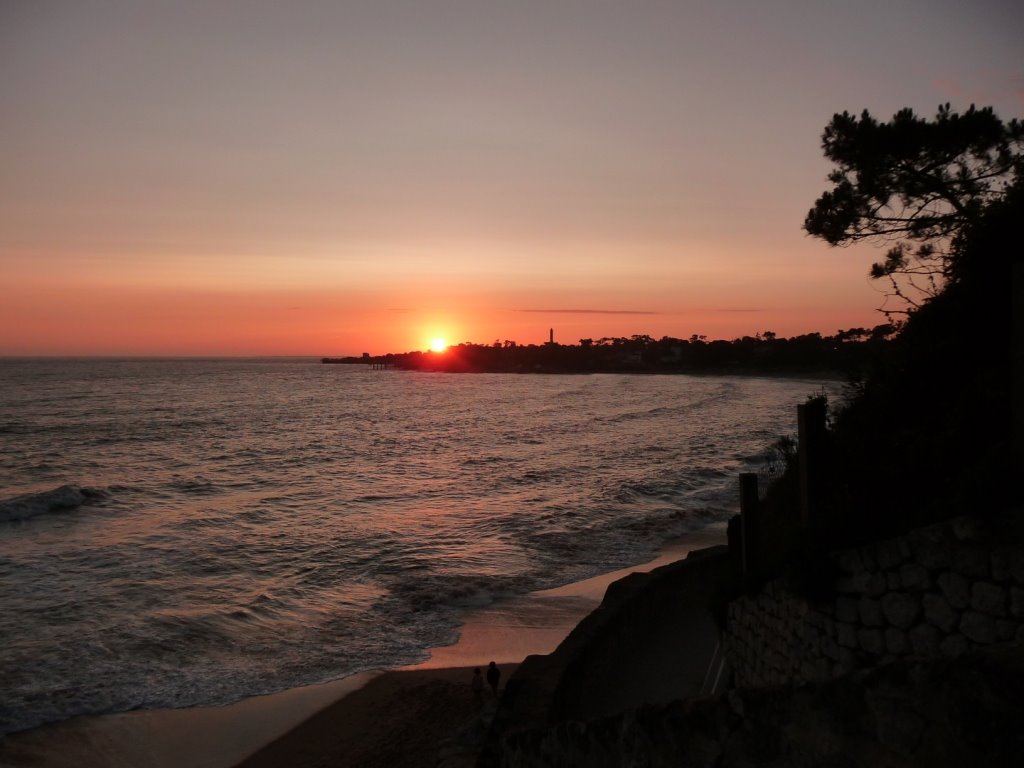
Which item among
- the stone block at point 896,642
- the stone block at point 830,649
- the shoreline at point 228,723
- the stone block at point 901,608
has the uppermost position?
the stone block at point 901,608

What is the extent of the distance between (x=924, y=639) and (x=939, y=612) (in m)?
0.23

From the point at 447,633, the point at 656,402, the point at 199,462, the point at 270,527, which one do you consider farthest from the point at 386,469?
the point at 656,402

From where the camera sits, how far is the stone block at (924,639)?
4141 millimetres

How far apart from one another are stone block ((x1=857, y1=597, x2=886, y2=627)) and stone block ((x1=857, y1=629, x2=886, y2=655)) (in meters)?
0.05

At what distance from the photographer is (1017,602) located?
3713 mm

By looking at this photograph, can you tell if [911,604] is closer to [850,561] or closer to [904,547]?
[904,547]

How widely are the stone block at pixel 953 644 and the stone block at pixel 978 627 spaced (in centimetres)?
4

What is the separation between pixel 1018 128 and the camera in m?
11.0

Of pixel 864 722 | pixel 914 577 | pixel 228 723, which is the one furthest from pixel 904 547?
pixel 228 723

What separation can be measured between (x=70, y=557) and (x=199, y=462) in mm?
18885

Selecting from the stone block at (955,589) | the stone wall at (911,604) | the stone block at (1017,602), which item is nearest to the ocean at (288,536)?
the stone wall at (911,604)

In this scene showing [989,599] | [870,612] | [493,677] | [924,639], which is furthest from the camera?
[493,677]

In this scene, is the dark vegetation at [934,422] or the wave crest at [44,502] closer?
the dark vegetation at [934,422]

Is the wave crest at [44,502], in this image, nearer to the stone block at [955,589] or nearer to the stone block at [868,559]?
the stone block at [868,559]
